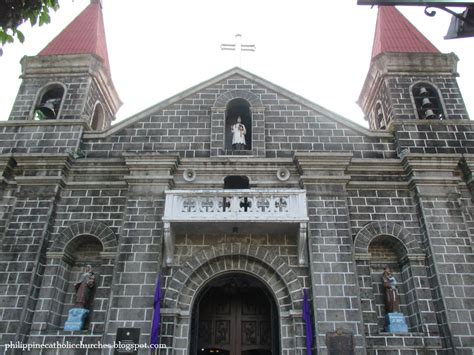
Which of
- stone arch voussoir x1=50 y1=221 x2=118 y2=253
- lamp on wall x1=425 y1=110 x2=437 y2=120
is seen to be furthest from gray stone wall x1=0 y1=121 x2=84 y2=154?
lamp on wall x1=425 y1=110 x2=437 y2=120

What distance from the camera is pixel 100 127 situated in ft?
47.2

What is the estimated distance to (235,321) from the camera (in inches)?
415

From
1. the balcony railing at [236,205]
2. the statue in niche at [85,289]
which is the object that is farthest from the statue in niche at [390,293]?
the statue in niche at [85,289]

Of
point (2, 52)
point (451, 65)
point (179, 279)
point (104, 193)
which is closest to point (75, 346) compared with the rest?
point (179, 279)

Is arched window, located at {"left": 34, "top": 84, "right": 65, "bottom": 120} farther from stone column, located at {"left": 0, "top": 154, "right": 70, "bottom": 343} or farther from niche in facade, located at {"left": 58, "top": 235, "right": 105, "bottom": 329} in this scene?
niche in facade, located at {"left": 58, "top": 235, "right": 105, "bottom": 329}

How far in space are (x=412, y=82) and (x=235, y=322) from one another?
8.46m

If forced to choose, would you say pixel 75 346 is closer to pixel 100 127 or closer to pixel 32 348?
pixel 32 348

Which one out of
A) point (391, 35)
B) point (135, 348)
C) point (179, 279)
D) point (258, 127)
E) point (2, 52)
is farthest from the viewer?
point (391, 35)

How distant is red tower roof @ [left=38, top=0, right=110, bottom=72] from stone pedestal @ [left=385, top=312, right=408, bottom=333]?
428 inches

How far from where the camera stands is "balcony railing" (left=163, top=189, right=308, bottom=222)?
9.77 meters

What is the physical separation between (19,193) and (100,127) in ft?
13.5

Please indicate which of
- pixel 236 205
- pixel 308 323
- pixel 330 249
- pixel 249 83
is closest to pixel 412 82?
pixel 249 83

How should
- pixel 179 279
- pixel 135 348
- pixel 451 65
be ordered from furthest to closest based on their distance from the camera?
pixel 451 65, pixel 179 279, pixel 135 348

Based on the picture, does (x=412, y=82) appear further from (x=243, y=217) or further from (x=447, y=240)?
(x=243, y=217)
